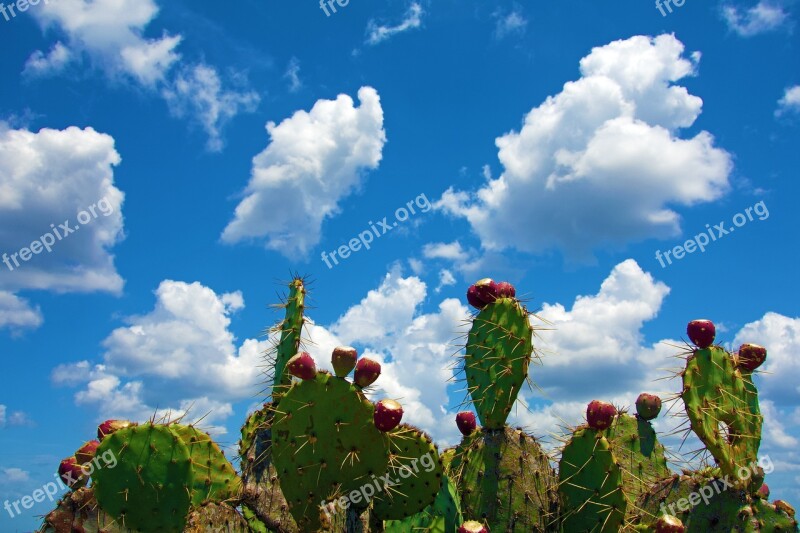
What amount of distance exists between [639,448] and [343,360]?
3.23 meters

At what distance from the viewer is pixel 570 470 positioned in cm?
412

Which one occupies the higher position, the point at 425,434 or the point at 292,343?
the point at 292,343

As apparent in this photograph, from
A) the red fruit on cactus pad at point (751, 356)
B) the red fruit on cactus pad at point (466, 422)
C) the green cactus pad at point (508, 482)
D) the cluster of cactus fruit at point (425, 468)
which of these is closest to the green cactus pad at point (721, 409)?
the cluster of cactus fruit at point (425, 468)

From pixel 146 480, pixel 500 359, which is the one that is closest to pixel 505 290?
pixel 500 359

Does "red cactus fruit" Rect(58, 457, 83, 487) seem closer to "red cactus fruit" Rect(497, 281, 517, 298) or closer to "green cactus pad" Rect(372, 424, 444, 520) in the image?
"green cactus pad" Rect(372, 424, 444, 520)

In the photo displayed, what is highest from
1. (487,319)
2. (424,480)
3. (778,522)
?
(487,319)

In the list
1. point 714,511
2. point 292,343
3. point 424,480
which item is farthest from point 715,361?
point 292,343

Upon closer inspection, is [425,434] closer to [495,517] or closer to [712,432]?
[495,517]

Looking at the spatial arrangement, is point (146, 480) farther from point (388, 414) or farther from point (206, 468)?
point (388, 414)

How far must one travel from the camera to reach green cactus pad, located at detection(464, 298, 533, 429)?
451 centimetres

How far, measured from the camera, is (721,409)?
4.13m

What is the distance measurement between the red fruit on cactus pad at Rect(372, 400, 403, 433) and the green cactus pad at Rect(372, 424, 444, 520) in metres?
0.25

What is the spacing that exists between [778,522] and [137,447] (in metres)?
3.81

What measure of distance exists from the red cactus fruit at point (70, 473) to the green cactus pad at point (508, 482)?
8.14ft
